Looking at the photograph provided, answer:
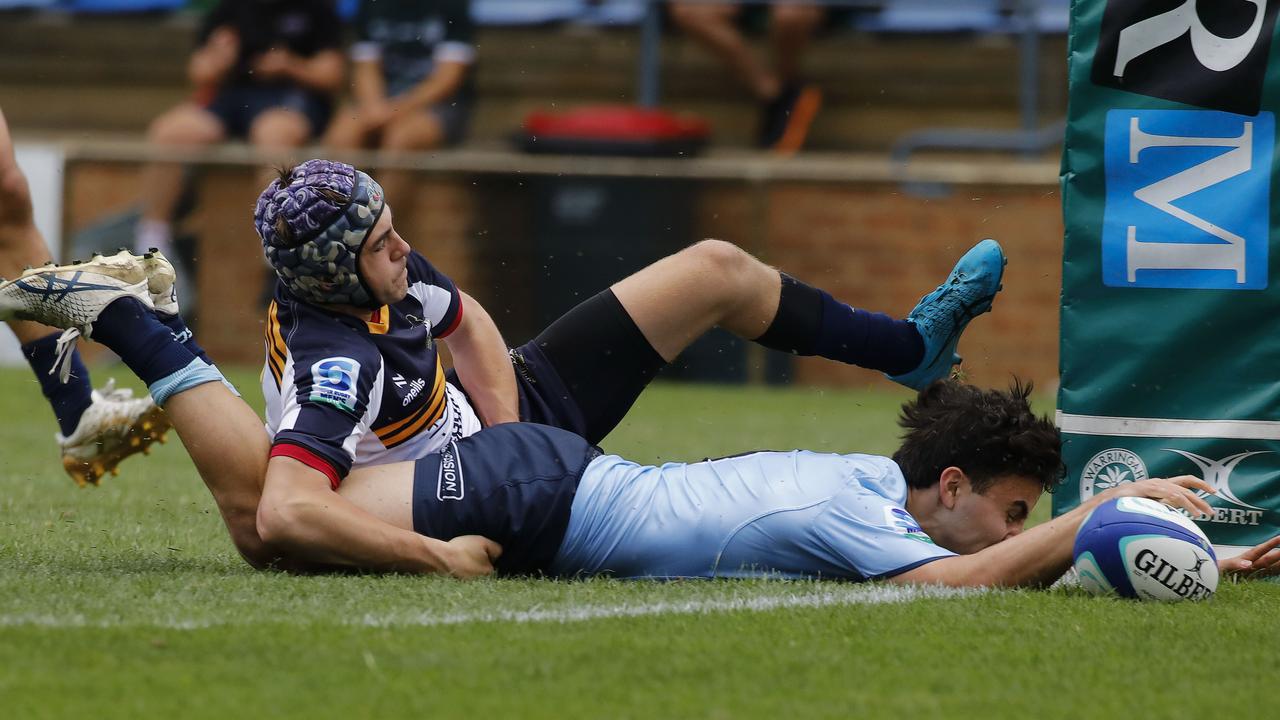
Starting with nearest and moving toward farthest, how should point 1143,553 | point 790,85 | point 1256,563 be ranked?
point 1143,553
point 1256,563
point 790,85

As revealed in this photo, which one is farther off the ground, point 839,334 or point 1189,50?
point 1189,50

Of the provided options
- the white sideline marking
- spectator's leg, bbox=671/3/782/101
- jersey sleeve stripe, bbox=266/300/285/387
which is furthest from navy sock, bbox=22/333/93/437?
spectator's leg, bbox=671/3/782/101

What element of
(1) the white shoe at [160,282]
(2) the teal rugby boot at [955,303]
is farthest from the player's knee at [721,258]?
(1) the white shoe at [160,282]

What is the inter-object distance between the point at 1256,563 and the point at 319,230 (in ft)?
8.11

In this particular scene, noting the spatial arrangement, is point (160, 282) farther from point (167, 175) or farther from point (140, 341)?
point (167, 175)

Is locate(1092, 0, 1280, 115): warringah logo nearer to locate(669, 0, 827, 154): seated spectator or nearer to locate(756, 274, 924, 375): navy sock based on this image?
locate(756, 274, 924, 375): navy sock

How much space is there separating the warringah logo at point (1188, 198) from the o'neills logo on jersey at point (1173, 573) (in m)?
0.95

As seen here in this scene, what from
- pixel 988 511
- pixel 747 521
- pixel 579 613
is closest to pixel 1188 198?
pixel 988 511

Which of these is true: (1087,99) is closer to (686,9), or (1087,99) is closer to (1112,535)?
(1112,535)

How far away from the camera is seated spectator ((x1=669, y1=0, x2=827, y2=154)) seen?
12609 millimetres

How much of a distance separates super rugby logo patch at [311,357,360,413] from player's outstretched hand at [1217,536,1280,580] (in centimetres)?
218

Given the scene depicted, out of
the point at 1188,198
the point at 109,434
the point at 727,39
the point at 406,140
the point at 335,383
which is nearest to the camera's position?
the point at 335,383

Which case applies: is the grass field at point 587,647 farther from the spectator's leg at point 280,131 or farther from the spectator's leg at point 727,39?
the spectator's leg at point 727,39

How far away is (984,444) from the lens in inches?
152
